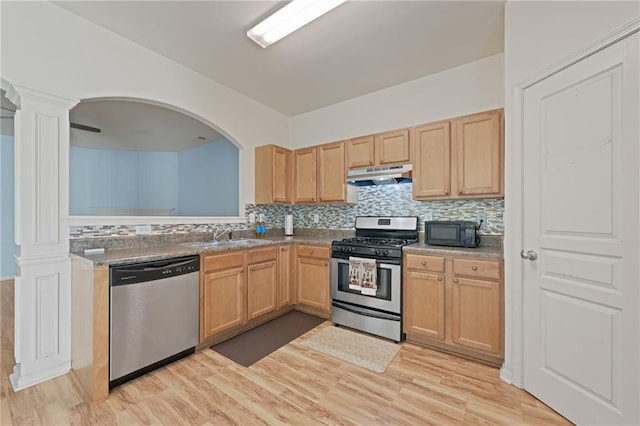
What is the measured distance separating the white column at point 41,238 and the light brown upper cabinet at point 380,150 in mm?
2771

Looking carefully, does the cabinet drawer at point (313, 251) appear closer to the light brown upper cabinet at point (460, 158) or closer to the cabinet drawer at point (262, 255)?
the cabinet drawer at point (262, 255)

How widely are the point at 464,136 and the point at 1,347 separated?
4.72 metres

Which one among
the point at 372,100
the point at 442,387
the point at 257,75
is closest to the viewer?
the point at 442,387

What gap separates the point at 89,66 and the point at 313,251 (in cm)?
277

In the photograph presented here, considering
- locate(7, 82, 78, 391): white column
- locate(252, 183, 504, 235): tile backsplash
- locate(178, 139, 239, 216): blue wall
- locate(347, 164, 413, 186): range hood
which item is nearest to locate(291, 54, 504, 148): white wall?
locate(347, 164, 413, 186): range hood

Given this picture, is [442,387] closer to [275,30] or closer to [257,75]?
[275,30]

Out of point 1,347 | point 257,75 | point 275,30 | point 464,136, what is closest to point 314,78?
point 257,75

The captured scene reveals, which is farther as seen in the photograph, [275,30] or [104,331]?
[275,30]

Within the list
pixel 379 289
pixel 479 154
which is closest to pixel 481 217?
pixel 479 154

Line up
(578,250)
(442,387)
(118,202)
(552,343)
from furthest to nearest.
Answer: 1. (118,202)
2. (442,387)
3. (552,343)
4. (578,250)

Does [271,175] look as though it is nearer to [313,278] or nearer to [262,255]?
[262,255]

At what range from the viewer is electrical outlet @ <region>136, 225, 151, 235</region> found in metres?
2.53

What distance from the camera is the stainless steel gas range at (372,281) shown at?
2.60 m

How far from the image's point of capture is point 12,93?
1.93 metres
